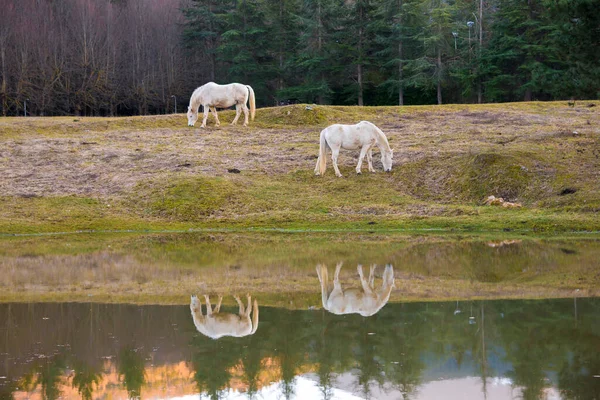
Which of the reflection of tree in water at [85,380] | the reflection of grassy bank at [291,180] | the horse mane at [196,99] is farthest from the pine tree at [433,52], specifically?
the reflection of tree in water at [85,380]

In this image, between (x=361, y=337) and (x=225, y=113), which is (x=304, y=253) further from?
(x=225, y=113)

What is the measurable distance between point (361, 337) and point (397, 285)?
4032 millimetres

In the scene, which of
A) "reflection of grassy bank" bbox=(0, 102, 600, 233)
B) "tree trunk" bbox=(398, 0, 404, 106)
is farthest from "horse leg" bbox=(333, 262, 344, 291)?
"tree trunk" bbox=(398, 0, 404, 106)

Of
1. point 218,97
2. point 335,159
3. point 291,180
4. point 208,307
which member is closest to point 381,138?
point 335,159

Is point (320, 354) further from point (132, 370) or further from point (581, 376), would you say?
point (581, 376)

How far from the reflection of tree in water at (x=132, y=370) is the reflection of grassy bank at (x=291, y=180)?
13.8 metres

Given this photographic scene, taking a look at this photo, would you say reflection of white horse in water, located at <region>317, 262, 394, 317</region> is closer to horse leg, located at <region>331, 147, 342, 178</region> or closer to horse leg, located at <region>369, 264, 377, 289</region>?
horse leg, located at <region>369, 264, 377, 289</region>

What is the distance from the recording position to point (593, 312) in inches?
431

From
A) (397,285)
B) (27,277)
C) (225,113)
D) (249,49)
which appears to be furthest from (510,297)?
Answer: (249,49)

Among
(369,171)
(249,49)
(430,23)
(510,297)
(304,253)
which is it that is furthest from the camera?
(249,49)

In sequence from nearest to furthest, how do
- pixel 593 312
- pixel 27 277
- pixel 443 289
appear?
1. pixel 593 312
2. pixel 443 289
3. pixel 27 277

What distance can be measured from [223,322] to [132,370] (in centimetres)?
260

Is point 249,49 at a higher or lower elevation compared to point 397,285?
higher

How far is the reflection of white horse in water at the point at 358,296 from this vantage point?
38.8ft
